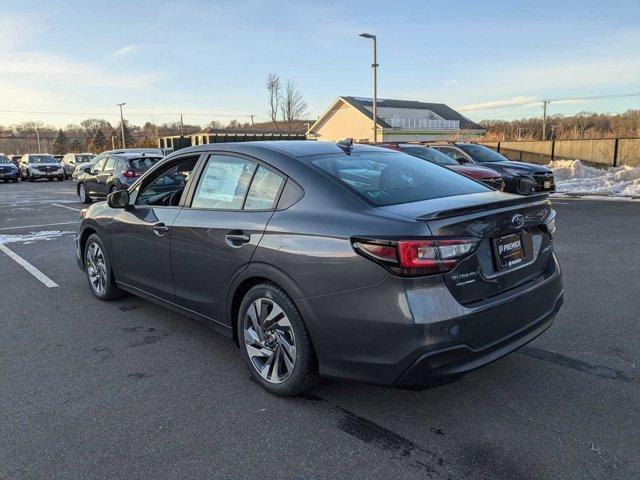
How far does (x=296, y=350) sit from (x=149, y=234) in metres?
1.92

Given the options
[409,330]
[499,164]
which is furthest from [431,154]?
[409,330]

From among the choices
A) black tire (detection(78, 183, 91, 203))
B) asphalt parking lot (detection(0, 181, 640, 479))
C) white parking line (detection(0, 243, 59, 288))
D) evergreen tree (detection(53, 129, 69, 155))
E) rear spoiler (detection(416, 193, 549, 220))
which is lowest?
asphalt parking lot (detection(0, 181, 640, 479))

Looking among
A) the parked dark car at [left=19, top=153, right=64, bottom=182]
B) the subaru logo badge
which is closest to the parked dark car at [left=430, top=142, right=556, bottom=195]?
the subaru logo badge

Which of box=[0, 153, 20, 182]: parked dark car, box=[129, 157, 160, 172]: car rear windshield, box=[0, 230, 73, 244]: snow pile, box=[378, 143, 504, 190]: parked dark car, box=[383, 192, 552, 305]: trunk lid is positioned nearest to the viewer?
box=[383, 192, 552, 305]: trunk lid

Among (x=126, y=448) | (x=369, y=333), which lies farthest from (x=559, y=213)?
(x=126, y=448)

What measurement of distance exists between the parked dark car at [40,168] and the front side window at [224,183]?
104ft

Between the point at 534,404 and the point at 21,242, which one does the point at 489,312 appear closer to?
the point at 534,404

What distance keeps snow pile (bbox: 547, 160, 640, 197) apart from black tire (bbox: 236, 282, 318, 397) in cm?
1529

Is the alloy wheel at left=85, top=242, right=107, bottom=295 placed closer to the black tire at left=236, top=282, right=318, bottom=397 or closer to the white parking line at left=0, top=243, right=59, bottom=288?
the white parking line at left=0, top=243, right=59, bottom=288

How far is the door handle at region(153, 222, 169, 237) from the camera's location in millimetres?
4152

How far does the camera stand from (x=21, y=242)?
949 cm

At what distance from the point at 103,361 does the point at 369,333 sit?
2.33 m

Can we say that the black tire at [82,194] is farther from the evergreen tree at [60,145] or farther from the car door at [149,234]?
the evergreen tree at [60,145]

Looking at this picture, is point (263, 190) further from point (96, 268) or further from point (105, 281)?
point (96, 268)
